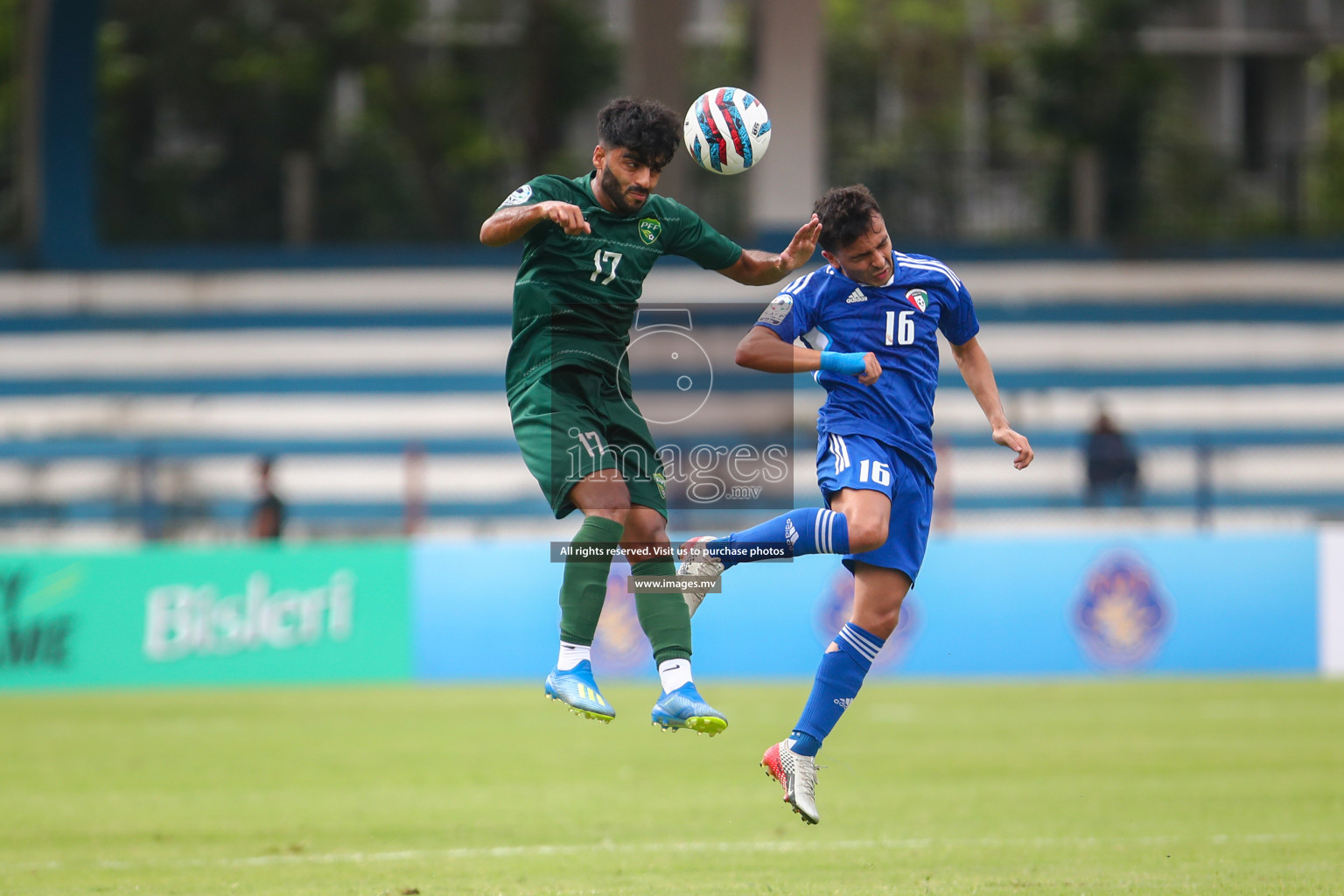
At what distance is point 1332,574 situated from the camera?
1617cm

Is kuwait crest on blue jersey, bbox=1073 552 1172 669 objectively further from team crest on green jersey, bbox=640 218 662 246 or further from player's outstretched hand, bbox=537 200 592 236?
player's outstretched hand, bbox=537 200 592 236

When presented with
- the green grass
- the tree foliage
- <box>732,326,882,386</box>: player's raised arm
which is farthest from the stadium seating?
<box>732,326,882,386</box>: player's raised arm

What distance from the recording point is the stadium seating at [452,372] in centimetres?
2075

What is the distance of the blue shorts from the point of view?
21.7 feet

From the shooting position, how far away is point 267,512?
16.5 meters

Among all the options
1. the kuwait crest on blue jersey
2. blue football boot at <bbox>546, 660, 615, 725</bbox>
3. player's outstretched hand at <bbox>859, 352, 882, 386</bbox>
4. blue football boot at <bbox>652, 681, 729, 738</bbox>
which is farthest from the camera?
the kuwait crest on blue jersey

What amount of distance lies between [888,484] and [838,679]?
2.78ft

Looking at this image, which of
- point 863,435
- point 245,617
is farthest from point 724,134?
point 245,617

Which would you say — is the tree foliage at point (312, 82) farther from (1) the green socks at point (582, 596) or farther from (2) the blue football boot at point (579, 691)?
(2) the blue football boot at point (579, 691)

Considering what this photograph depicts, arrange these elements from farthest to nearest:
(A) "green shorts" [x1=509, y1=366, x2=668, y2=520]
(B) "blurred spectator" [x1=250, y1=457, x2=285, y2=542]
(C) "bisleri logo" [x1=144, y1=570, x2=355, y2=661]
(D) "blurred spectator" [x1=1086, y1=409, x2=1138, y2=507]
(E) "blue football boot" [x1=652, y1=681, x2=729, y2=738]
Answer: (D) "blurred spectator" [x1=1086, y1=409, x2=1138, y2=507]
(B) "blurred spectator" [x1=250, y1=457, x2=285, y2=542]
(C) "bisleri logo" [x1=144, y1=570, x2=355, y2=661]
(A) "green shorts" [x1=509, y1=366, x2=668, y2=520]
(E) "blue football boot" [x1=652, y1=681, x2=729, y2=738]

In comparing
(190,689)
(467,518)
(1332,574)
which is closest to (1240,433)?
(1332,574)

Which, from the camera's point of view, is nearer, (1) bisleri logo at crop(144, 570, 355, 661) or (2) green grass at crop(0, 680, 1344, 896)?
(2) green grass at crop(0, 680, 1344, 896)

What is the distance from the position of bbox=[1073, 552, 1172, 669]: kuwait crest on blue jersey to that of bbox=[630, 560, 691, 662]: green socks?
33.7 ft

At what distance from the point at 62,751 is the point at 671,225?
729 cm
